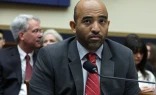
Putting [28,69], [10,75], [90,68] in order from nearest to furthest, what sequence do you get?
[90,68]
[10,75]
[28,69]

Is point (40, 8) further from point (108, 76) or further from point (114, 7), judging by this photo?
point (108, 76)

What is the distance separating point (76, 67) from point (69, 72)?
4cm

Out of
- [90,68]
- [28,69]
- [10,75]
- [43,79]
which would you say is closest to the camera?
[90,68]

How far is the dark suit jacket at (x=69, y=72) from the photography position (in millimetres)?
2227

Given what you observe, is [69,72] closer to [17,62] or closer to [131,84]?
[131,84]

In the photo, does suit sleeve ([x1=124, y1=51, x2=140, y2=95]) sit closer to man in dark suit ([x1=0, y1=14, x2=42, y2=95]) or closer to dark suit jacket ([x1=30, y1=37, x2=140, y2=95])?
dark suit jacket ([x1=30, y1=37, x2=140, y2=95])

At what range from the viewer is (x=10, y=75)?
353cm

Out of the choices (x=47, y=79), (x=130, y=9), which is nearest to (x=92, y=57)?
(x=47, y=79)

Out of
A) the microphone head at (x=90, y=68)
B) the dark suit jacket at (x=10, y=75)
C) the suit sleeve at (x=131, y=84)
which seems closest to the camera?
the microphone head at (x=90, y=68)

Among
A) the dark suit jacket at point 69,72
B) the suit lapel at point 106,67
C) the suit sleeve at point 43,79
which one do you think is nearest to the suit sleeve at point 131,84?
the dark suit jacket at point 69,72

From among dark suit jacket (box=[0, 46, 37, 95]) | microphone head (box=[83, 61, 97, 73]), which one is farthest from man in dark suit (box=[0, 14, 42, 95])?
microphone head (box=[83, 61, 97, 73])

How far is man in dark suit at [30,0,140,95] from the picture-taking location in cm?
220

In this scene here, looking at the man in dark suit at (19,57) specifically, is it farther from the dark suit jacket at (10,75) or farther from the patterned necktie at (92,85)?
the patterned necktie at (92,85)

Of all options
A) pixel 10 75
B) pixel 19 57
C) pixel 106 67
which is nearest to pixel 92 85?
pixel 106 67
